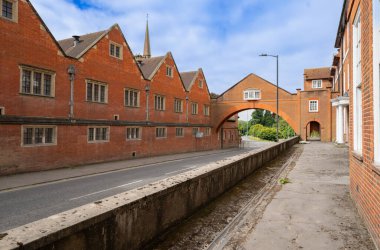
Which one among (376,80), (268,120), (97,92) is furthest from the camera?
(268,120)

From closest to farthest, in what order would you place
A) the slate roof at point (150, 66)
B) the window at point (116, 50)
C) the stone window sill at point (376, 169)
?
the stone window sill at point (376, 169) < the window at point (116, 50) < the slate roof at point (150, 66)

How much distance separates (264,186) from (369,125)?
493 centimetres

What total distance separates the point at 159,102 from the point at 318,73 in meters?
39.8

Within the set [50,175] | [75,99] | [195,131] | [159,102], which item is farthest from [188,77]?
[50,175]

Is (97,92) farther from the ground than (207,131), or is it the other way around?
(97,92)

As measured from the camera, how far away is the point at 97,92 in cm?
2062

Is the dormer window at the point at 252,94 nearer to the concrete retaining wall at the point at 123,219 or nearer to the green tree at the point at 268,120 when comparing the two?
the concrete retaining wall at the point at 123,219

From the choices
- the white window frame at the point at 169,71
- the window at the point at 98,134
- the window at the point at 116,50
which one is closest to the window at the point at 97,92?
the window at the point at 98,134

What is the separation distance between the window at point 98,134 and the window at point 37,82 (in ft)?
13.0

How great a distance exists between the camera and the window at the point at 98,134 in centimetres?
1972

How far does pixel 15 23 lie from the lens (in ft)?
48.9

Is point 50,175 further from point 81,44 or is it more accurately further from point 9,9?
point 81,44

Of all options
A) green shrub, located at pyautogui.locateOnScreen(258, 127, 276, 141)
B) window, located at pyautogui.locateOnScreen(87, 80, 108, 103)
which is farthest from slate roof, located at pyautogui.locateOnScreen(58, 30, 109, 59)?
green shrub, located at pyautogui.locateOnScreen(258, 127, 276, 141)

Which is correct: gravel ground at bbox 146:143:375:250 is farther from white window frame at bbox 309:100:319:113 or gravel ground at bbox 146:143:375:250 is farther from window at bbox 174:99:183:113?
white window frame at bbox 309:100:319:113
